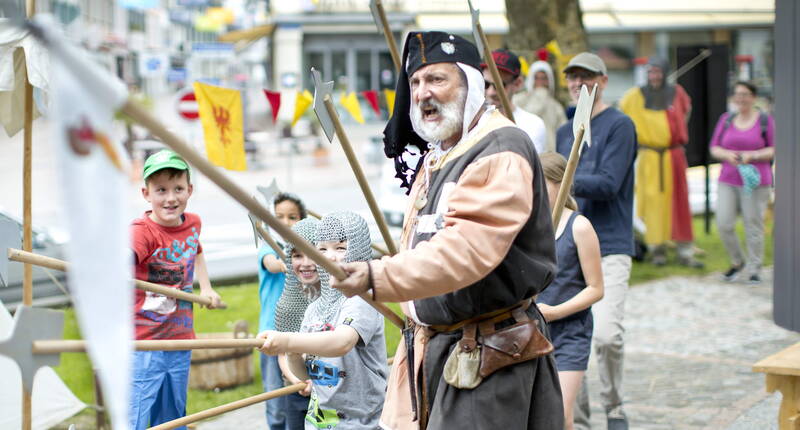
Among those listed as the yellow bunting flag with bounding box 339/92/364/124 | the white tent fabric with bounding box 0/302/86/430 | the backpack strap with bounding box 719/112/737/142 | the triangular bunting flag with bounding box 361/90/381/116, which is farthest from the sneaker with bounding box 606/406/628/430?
the backpack strap with bounding box 719/112/737/142

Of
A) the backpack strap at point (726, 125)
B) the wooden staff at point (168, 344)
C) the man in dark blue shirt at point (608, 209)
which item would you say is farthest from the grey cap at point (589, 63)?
the backpack strap at point (726, 125)

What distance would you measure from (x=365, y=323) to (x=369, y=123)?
37.0 m

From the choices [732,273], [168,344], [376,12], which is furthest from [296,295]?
[732,273]

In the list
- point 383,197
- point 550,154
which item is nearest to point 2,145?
point 383,197

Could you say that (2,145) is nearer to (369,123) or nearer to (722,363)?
(369,123)

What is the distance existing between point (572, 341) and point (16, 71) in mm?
2799

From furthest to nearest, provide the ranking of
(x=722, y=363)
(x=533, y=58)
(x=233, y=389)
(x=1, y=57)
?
(x=533, y=58)
(x=722, y=363)
(x=233, y=389)
(x=1, y=57)

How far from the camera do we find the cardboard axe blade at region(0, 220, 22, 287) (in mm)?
4203

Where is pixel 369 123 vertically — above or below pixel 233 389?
above

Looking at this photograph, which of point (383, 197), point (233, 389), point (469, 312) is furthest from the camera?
point (383, 197)

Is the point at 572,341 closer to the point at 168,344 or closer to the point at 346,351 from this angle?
the point at 346,351

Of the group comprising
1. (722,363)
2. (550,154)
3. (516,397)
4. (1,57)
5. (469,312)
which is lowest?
(722,363)

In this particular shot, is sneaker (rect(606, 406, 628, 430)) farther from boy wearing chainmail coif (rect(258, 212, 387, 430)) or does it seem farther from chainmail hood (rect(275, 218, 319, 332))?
chainmail hood (rect(275, 218, 319, 332))

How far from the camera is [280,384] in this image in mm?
5195
